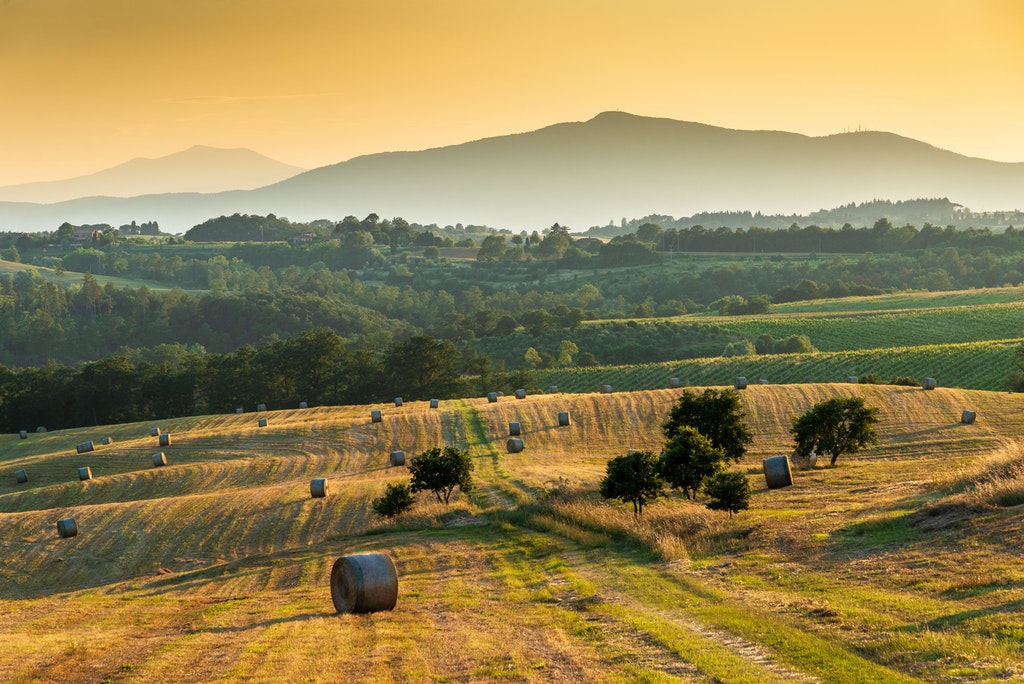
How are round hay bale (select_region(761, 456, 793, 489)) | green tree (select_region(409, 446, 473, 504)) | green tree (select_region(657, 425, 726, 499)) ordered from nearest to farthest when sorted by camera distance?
green tree (select_region(657, 425, 726, 499))
round hay bale (select_region(761, 456, 793, 489))
green tree (select_region(409, 446, 473, 504))

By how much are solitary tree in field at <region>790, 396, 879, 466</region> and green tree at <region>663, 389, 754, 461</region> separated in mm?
2573

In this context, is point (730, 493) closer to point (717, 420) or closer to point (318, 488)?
point (717, 420)

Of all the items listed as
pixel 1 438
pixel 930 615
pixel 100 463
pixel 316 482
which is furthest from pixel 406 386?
pixel 930 615

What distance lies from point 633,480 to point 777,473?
685 centimetres

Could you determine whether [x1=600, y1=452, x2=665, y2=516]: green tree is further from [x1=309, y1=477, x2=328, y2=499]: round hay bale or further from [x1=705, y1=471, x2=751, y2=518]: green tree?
[x1=309, y1=477, x2=328, y2=499]: round hay bale

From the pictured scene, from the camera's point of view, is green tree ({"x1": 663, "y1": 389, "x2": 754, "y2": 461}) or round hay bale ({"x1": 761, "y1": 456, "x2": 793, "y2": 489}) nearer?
round hay bale ({"x1": 761, "y1": 456, "x2": 793, "y2": 489})

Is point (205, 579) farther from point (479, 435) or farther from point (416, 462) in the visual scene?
point (479, 435)

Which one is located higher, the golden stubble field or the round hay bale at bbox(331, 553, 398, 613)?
the round hay bale at bbox(331, 553, 398, 613)

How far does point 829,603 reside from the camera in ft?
67.8

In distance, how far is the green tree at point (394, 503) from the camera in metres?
41.7

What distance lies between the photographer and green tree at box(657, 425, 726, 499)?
36.5 m

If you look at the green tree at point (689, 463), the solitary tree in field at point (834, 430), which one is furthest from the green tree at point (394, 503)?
the solitary tree in field at point (834, 430)

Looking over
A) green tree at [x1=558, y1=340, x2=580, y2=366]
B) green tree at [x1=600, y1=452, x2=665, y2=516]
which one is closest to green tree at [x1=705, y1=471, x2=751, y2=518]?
green tree at [x1=600, y1=452, x2=665, y2=516]

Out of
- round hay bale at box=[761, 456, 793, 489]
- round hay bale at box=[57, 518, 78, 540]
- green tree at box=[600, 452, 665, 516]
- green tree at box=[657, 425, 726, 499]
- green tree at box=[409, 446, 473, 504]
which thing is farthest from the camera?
green tree at box=[409, 446, 473, 504]
